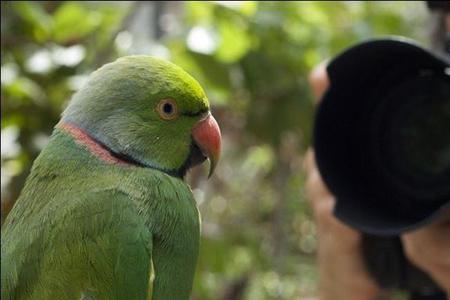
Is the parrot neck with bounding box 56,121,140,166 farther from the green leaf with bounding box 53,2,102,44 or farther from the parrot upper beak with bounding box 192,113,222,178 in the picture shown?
the green leaf with bounding box 53,2,102,44

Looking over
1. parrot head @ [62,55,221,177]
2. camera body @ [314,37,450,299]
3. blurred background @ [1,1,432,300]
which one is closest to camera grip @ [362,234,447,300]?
camera body @ [314,37,450,299]

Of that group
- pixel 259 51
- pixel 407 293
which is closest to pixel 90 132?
pixel 407 293

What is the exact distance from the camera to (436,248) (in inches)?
34.2

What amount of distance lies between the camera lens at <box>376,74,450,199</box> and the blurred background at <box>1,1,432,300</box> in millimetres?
218

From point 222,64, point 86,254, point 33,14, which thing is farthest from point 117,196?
point 222,64

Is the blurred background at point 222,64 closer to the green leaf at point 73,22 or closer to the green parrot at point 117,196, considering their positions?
the green leaf at point 73,22

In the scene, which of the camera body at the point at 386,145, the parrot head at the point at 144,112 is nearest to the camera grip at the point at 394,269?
the camera body at the point at 386,145

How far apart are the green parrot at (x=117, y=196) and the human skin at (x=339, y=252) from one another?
14.0 inches

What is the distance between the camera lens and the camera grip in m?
0.93

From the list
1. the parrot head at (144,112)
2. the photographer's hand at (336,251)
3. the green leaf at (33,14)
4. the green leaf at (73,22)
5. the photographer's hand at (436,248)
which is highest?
the parrot head at (144,112)

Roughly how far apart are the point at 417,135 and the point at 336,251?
20 cm

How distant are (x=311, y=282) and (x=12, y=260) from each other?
4.89 ft

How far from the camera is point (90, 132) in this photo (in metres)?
0.63

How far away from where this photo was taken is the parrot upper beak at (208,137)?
2.10ft
